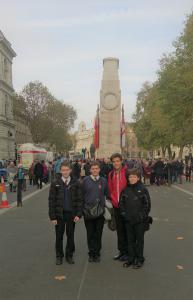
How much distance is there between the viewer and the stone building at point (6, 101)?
261ft

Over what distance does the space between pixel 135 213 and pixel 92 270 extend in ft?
3.45

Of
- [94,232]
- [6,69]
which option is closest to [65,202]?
[94,232]

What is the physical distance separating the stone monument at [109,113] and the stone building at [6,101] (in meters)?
36.9

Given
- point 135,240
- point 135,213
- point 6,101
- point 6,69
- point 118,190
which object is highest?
point 6,69

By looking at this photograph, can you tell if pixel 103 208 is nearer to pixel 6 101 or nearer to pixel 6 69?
pixel 6 101

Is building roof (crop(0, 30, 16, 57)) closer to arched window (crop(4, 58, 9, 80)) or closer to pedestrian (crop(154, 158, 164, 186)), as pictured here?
arched window (crop(4, 58, 9, 80))

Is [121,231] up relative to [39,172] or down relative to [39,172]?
down

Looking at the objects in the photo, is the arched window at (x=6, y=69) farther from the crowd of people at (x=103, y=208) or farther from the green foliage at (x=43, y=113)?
the crowd of people at (x=103, y=208)

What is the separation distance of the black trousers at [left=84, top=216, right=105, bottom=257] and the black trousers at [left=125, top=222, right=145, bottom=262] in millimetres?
496

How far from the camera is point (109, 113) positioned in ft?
142

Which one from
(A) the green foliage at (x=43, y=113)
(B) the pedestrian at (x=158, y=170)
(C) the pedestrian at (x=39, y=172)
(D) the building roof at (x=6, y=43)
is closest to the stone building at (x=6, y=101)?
(D) the building roof at (x=6, y=43)

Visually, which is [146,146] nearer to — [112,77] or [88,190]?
[112,77]

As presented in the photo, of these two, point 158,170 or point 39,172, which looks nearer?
point 39,172

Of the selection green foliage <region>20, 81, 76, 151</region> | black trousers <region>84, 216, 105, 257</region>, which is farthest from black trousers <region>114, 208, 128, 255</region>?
green foliage <region>20, 81, 76, 151</region>
